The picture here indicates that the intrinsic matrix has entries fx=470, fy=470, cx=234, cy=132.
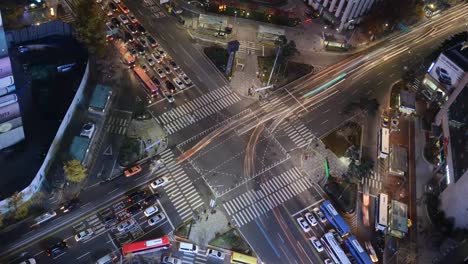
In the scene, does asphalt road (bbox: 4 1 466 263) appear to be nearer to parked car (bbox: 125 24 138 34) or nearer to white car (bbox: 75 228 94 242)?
white car (bbox: 75 228 94 242)

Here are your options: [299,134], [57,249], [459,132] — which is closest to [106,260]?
[57,249]

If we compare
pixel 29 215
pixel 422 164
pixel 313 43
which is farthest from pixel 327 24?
pixel 29 215

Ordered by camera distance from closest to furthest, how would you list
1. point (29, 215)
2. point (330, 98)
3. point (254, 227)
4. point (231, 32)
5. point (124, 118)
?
1. point (29, 215)
2. point (254, 227)
3. point (124, 118)
4. point (330, 98)
5. point (231, 32)

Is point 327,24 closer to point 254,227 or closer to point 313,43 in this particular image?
point 313,43

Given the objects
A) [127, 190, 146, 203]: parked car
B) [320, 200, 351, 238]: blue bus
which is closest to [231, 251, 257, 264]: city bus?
[320, 200, 351, 238]: blue bus

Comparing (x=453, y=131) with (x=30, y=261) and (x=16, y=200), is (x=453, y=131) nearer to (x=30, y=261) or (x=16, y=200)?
(x=30, y=261)

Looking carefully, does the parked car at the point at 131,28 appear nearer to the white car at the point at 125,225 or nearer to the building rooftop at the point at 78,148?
the building rooftop at the point at 78,148
